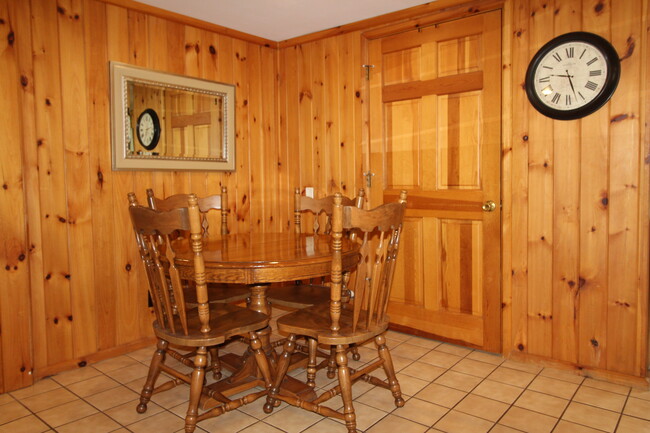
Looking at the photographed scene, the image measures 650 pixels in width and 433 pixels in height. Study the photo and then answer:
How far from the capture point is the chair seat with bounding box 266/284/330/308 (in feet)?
8.28

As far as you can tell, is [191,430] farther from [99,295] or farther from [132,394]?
[99,295]

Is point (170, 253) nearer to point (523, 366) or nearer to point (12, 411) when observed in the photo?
point (12, 411)

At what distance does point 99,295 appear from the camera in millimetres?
2875

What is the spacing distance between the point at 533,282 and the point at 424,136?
3.79 ft

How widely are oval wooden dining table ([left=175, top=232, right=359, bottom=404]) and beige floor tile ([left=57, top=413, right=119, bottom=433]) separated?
18.8 inches

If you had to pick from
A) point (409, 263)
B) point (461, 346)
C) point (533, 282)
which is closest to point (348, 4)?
point (409, 263)

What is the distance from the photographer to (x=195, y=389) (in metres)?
1.96

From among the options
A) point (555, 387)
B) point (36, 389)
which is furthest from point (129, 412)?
point (555, 387)

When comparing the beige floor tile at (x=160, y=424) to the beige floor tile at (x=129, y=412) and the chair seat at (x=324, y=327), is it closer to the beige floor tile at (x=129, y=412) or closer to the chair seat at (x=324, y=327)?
the beige floor tile at (x=129, y=412)

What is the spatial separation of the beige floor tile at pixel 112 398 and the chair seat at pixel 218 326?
0.51m

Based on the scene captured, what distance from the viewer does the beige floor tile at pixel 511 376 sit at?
2.51 meters

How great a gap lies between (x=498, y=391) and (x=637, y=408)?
0.61 metres

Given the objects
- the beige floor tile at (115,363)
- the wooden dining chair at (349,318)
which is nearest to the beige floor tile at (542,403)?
the wooden dining chair at (349,318)

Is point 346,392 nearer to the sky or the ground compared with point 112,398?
nearer to the sky
